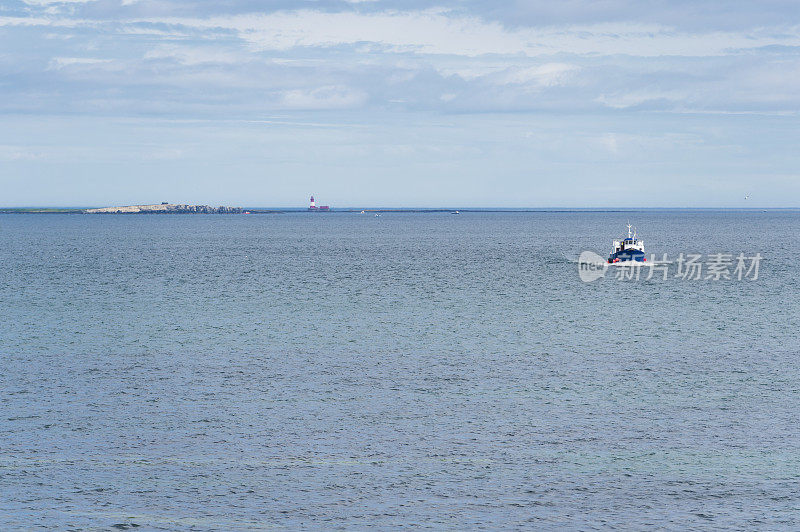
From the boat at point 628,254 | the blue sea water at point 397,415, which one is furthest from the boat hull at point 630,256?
the blue sea water at point 397,415

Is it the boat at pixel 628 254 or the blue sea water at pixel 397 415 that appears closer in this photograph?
the blue sea water at pixel 397 415

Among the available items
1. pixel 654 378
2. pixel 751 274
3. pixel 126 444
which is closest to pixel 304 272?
pixel 751 274

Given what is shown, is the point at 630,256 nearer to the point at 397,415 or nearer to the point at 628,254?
the point at 628,254

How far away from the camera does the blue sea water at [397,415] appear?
2516cm

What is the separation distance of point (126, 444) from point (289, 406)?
7.34 meters

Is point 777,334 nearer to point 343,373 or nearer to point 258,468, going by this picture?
point 343,373

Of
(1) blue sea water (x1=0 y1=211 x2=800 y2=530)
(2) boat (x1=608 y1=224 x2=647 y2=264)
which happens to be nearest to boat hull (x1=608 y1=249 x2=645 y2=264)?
(2) boat (x1=608 y1=224 x2=647 y2=264)

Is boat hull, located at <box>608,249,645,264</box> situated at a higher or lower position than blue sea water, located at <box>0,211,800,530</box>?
higher

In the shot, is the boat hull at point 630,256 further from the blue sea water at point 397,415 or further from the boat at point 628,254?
the blue sea water at point 397,415

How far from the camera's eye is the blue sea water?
25156mm

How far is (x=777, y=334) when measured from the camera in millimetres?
56625

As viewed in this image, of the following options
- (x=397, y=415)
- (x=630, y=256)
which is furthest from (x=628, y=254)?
(x=397, y=415)

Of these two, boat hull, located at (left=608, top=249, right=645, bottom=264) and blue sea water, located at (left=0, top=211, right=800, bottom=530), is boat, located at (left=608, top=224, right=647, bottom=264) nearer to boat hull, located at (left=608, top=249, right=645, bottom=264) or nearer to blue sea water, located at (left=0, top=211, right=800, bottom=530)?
boat hull, located at (left=608, top=249, right=645, bottom=264)

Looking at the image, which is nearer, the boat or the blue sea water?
the blue sea water
